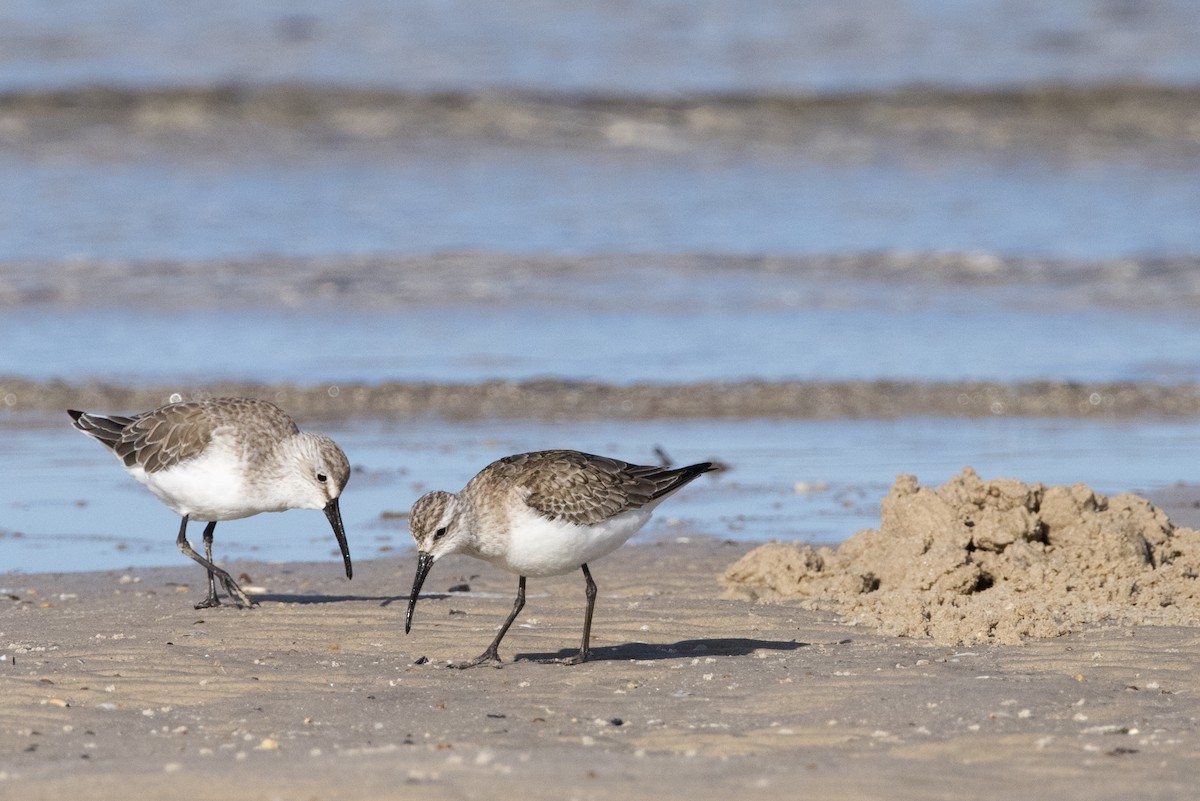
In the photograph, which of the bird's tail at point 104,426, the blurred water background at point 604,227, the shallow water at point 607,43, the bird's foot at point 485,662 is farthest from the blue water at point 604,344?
the shallow water at point 607,43

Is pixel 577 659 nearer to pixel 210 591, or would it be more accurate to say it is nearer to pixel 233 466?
pixel 210 591

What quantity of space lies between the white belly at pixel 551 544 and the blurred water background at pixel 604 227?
237 cm

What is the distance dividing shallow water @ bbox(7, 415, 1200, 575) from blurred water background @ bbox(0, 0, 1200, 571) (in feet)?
0.13

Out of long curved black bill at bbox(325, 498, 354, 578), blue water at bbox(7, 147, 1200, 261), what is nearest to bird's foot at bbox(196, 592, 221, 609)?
long curved black bill at bbox(325, 498, 354, 578)

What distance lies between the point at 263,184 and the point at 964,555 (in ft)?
55.7

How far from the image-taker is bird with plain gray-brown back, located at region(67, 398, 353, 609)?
24.8 ft

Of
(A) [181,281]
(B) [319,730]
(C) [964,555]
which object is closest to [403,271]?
(A) [181,281]

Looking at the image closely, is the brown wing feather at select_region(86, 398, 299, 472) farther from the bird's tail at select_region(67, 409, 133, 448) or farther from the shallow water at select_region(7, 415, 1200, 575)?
the shallow water at select_region(7, 415, 1200, 575)

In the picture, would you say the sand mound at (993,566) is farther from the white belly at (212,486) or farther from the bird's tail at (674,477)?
the white belly at (212,486)

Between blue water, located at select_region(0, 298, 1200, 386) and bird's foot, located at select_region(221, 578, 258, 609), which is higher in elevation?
blue water, located at select_region(0, 298, 1200, 386)

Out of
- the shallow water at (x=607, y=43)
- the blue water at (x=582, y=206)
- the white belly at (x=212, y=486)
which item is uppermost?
the shallow water at (x=607, y=43)

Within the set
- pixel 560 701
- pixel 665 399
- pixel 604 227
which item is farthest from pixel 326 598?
pixel 604 227

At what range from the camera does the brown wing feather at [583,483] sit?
642 centimetres

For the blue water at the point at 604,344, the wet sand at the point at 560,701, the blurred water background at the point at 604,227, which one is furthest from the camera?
the blue water at the point at 604,344
